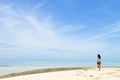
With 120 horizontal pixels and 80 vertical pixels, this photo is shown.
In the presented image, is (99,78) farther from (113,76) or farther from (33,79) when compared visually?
(33,79)

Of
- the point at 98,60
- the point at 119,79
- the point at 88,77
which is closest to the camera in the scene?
the point at 119,79

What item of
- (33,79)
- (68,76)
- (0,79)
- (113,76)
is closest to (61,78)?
(68,76)

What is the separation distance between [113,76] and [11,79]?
1079 cm

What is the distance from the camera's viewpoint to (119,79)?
24.7 metres

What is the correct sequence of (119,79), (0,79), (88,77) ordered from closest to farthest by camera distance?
1. (119,79)
2. (88,77)
3. (0,79)

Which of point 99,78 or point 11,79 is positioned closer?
point 99,78

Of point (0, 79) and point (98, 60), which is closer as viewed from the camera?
point (0, 79)

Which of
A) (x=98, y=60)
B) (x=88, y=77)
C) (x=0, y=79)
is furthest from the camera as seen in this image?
(x=98, y=60)

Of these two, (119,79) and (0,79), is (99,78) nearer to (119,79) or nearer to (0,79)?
(119,79)

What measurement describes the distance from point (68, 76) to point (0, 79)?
7608 millimetres

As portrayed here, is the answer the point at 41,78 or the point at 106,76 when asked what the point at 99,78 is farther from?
the point at 41,78

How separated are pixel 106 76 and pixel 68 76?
13.3 ft

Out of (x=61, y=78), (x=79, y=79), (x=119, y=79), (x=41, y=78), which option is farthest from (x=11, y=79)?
(x=119, y=79)

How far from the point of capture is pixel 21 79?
27.7 meters
